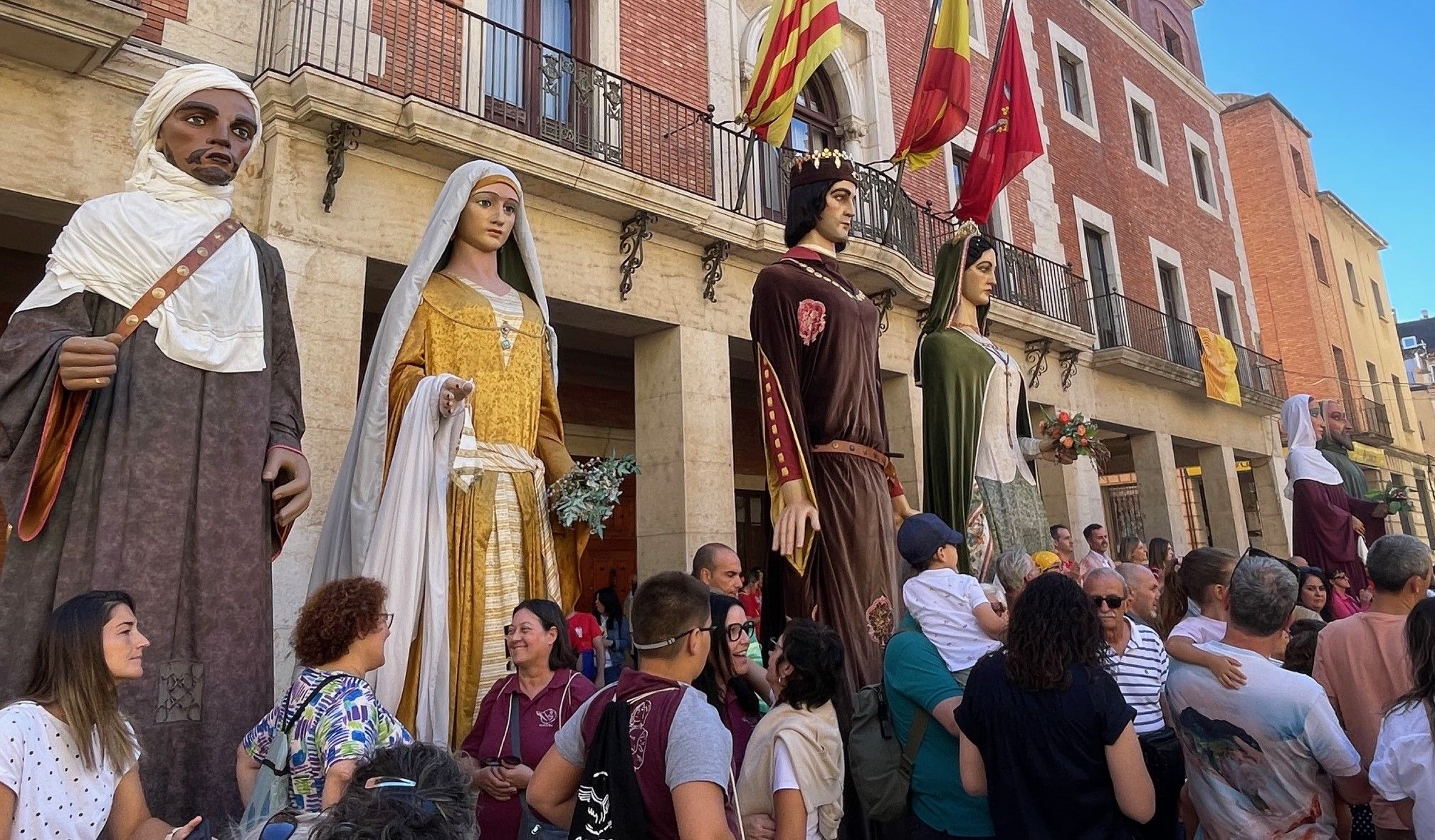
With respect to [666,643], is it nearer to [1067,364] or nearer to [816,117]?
[816,117]

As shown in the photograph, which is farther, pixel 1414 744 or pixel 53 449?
pixel 53 449

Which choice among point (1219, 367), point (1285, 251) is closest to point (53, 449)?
point (1219, 367)

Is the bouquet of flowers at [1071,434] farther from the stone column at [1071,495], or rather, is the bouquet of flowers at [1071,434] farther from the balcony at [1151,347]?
the balcony at [1151,347]

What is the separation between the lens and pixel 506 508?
3.12 metres

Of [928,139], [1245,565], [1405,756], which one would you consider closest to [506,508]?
[1245,565]

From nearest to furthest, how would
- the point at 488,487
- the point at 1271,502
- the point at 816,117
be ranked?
the point at 488,487, the point at 816,117, the point at 1271,502

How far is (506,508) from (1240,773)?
94.0 inches

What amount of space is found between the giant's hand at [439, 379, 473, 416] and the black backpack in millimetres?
1357

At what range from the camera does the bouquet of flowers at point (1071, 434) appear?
14.6ft

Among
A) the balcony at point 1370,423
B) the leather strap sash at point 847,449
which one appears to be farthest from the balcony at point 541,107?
the balcony at point 1370,423

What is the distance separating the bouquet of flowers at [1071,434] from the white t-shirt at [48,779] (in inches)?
161

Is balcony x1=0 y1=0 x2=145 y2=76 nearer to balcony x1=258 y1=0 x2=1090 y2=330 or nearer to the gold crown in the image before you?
balcony x1=258 y1=0 x2=1090 y2=330

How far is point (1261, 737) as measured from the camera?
90.1 inches

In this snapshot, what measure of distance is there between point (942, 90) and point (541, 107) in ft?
11.2
